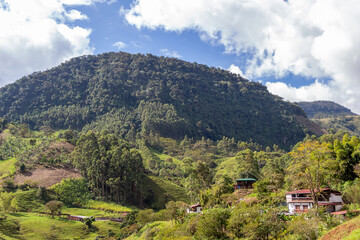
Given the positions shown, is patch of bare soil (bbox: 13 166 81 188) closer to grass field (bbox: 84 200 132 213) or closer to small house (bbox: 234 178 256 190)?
grass field (bbox: 84 200 132 213)

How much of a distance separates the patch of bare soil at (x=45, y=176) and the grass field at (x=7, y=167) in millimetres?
2329

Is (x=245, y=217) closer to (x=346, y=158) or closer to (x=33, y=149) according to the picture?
(x=346, y=158)

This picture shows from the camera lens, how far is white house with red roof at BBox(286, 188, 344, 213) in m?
41.3

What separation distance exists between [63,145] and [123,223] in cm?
5741

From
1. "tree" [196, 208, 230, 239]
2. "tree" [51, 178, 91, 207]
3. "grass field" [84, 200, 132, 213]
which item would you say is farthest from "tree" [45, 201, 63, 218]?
"tree" [196, 208, 230, 239]

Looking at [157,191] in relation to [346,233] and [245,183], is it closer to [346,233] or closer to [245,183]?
[245,183]

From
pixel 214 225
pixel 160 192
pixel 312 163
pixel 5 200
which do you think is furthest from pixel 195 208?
pixel 5 200

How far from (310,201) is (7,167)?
314 feet

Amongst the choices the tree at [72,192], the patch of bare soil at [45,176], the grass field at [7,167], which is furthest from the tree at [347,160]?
the grass field at [7,167]

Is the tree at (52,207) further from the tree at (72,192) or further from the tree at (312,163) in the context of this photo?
the tree at (312,163)

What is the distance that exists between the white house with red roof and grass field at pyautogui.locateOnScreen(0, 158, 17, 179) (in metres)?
85.8

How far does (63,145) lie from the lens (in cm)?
11162

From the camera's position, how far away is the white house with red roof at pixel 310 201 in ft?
136

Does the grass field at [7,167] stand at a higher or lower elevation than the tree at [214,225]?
higher
